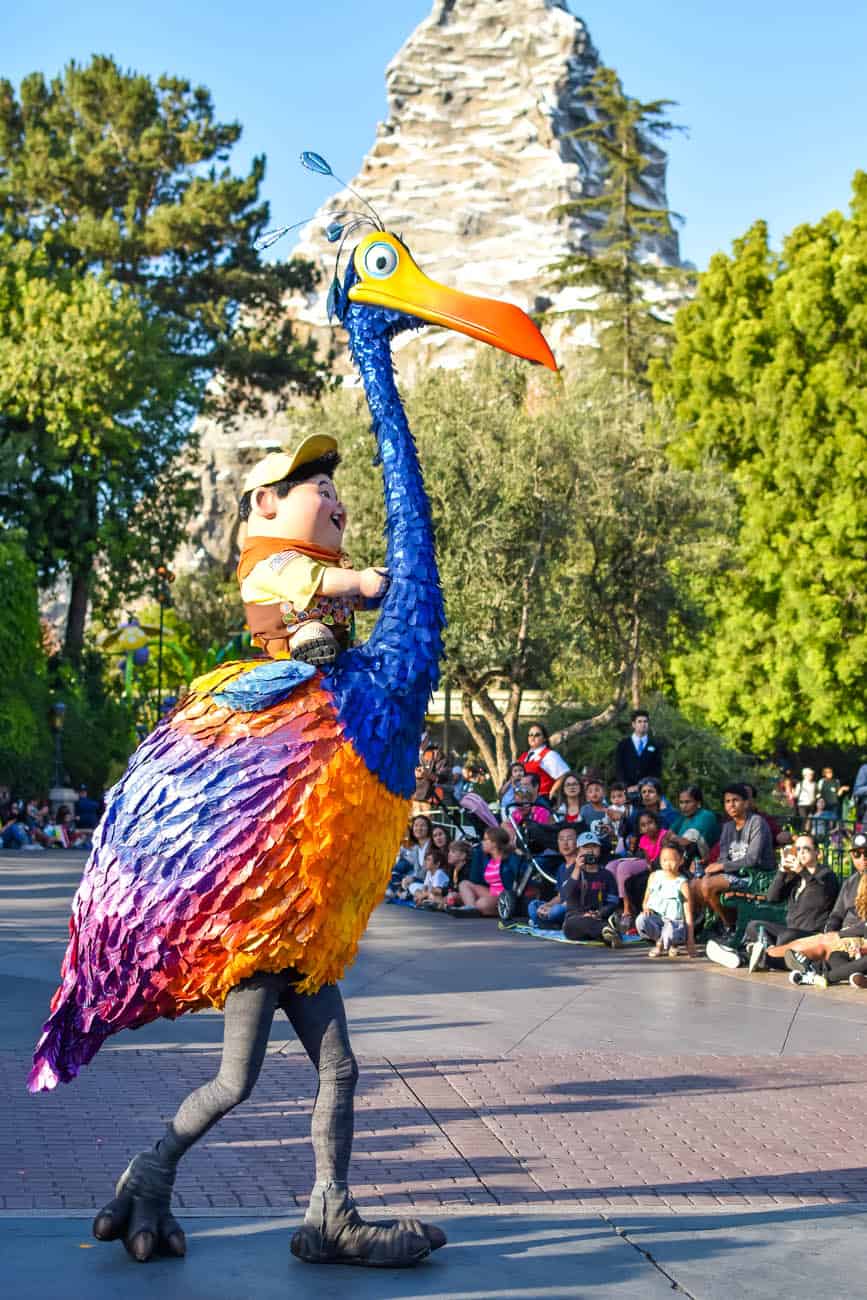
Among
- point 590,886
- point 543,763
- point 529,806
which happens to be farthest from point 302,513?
point 543,763

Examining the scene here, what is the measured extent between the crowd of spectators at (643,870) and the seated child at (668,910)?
0.4 inches

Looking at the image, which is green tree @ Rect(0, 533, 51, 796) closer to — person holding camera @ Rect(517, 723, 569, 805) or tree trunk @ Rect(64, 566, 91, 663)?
tree trunk @ Rect(64, 566, 91, 663)

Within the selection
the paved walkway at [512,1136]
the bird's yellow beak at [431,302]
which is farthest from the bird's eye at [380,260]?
the paved walkway at [512,1136]

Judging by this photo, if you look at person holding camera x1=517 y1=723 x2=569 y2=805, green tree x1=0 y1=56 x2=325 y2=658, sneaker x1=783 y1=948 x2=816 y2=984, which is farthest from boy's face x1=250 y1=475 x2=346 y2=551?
green tree x1=0 y1=56 x2=325 y2=658

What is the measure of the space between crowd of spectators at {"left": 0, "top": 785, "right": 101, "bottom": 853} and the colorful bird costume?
14970 mm

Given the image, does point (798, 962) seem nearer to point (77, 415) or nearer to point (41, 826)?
point (41, 826)

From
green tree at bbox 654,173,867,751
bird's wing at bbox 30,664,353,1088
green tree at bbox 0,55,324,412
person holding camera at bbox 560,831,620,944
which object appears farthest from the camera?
green tree at bbox 0,55,324,412

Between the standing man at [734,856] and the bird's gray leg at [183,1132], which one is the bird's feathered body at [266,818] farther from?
the standing man at [734,856]

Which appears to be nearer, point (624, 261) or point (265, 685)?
point (265, 685)

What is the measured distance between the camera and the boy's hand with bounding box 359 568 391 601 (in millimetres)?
4355

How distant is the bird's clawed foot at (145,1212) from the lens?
169 inches

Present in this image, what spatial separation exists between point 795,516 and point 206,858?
24678 mm

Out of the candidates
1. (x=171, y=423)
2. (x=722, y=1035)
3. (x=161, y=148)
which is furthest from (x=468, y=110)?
(x=722, y=1035)

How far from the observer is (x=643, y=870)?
39.6 feet
